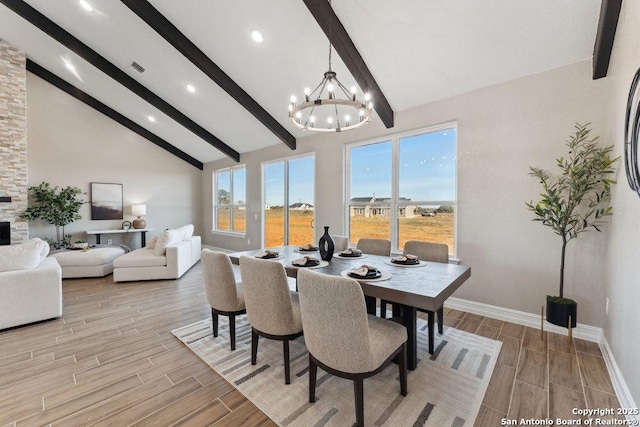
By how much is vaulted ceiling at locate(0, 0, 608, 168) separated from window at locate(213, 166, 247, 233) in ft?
5.40

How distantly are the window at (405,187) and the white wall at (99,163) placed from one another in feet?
18.8

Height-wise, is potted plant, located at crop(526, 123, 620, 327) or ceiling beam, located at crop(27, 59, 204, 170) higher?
ceiling beam, located at crop(27, 59, 204, 170)

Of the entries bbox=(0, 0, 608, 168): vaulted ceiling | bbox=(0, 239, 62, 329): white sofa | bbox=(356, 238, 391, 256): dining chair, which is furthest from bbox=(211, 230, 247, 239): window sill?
bbox=(356, 238, 391, 256): dining chair

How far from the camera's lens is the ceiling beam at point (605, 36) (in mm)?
2164

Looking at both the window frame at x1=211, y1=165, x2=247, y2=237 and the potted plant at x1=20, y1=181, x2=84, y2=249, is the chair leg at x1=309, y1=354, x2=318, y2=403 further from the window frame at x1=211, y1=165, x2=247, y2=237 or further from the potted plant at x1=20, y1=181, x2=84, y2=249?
the potted plant at x1=20, y1=181, x2=84, y2=249

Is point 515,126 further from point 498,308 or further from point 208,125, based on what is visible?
point 208,125

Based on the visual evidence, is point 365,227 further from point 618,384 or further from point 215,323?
point 618,384

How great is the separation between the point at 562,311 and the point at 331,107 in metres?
3.77

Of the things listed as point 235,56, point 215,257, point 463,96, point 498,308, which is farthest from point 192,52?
point 498,308

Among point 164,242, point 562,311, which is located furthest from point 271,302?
point 164,242

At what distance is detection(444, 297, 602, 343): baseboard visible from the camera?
263 centimetres

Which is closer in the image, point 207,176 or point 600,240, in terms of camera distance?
point 600,240

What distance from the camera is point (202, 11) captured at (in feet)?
11.1

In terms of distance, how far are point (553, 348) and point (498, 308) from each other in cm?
69
